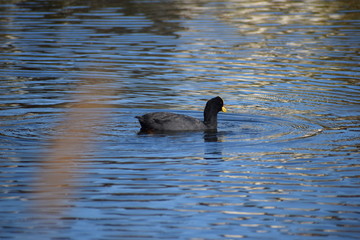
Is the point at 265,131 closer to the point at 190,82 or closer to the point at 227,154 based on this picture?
the point at 227,154

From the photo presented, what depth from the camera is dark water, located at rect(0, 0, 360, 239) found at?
10.1m

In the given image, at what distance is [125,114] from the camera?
17.0 metres

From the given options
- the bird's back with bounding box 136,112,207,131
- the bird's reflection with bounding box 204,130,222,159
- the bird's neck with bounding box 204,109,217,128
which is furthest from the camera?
the bird's neck with bounding box 204,109,217,128

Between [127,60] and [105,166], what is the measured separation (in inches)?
434

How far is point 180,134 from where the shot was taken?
15.4 metres

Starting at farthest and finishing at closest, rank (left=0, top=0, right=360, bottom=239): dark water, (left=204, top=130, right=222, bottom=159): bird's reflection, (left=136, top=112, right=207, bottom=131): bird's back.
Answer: (left=136, top=112, right=207, bottom=131): bird's back
(left=204, top=130, right=222, bottom=159): bird's reflection
(left=0, top=0, right=360, bottom=239): dark water

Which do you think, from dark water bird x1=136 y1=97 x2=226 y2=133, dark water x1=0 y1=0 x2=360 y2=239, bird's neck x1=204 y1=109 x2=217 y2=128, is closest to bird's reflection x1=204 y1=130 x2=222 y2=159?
dark water x1=0 y1=0 x2=360 y2=239

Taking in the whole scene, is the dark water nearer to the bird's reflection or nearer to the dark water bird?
the bird's reflection

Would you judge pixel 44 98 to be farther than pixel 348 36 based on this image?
No

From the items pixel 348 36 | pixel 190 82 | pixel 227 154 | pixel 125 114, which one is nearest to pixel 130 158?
pixel 227 154

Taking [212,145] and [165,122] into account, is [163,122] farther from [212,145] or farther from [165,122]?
[212,145]

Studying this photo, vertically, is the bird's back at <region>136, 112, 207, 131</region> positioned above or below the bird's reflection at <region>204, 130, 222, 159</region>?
above

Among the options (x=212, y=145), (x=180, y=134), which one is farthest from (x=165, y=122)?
(x=212, y=145)

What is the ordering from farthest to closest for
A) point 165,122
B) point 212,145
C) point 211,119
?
1. point 211,119
2. point 165,122
3. point 212,145
